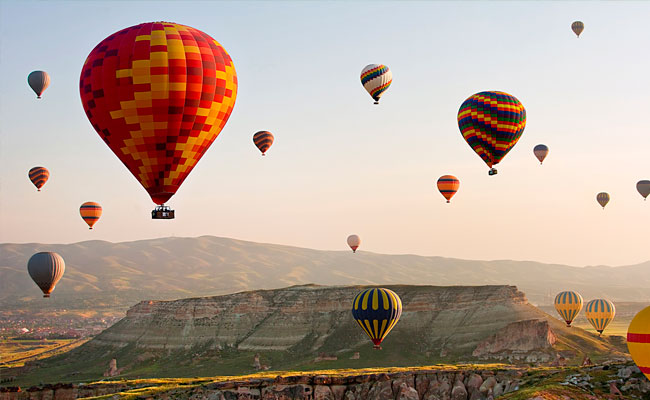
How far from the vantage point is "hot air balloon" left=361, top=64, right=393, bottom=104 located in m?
93.8

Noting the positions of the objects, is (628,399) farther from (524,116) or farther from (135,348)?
(135,348)

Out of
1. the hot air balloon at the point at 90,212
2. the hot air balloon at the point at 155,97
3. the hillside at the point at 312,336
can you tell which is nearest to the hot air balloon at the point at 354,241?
the hillside at the point at 312,336

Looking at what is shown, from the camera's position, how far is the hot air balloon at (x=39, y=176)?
383ft

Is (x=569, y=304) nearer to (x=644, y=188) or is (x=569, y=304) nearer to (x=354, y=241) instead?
(x=644, y=188)

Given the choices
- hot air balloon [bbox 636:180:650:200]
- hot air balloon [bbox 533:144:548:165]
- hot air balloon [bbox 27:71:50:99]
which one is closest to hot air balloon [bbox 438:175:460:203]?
hot air balloon [bbox 533:144:548:165]

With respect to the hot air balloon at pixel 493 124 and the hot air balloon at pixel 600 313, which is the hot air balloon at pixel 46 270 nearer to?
the hot air balloon at pixel 493 124

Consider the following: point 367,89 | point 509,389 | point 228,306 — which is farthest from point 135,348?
point 509,389

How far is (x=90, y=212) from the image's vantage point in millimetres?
109688

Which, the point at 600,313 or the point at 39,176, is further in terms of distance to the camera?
the point at 39,176

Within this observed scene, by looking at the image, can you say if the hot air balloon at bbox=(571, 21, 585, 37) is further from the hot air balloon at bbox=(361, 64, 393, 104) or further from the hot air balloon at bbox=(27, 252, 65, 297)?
the hot air balloon at bbox=(27, 252, 65, 297)

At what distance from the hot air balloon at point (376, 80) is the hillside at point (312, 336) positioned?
43031mm

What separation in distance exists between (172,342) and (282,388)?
2506 inches

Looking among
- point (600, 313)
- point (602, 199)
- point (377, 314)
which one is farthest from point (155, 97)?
point (602, 199)

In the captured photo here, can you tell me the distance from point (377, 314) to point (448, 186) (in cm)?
2548
